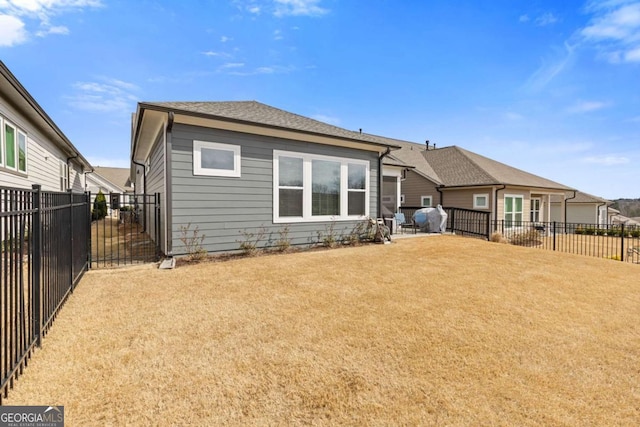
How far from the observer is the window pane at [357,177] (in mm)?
9031

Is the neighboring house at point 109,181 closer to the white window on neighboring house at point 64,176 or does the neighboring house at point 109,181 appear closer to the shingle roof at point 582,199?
the white window on neighboring house at point 64,176

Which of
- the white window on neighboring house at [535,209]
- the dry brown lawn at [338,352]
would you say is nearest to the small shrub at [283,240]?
the dry brown lawn at [338,352]

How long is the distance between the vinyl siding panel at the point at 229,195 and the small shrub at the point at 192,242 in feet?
0.25

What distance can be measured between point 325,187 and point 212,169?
126 inches

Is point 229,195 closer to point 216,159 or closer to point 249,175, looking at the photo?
point 249,175

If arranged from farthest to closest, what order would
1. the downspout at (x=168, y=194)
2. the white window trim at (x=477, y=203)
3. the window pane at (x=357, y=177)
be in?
1. the white window trim at (x=477, y=203)
2. the window pane at (x=357, y=177)
3. the downspout at (x=168, y=194)

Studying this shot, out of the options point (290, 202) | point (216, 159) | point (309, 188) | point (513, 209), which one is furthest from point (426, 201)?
point (216, 159)

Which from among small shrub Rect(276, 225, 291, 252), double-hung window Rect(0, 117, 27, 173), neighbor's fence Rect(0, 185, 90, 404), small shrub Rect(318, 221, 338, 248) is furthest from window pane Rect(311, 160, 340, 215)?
double-hung window Rect(0, 117, 27, 173)

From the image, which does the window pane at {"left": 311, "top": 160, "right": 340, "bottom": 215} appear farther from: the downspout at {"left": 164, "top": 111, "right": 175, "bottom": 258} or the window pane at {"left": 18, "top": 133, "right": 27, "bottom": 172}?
the window pane at {"left": 18, "top": 133, "right": 27, "bottom": 172}

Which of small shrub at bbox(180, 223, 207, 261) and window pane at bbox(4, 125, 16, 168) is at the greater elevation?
window pane at bbox(4, 125, 16, 168)

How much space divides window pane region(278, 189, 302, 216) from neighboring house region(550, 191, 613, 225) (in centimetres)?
2583

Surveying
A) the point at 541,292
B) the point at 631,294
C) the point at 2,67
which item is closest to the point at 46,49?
the point at 2,67

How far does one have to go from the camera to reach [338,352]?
273 cm

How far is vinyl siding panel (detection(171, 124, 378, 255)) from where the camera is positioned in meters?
6.26
